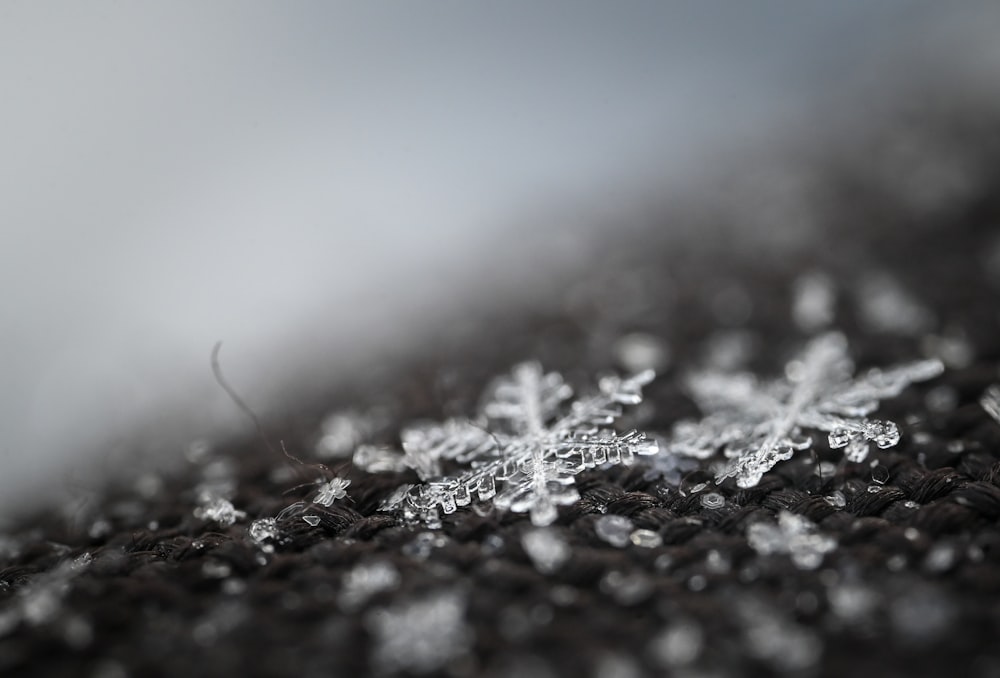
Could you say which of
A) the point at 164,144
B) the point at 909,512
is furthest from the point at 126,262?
the point at 909,512

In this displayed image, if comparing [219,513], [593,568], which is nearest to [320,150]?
[219,513]

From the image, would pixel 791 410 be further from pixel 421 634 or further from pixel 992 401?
pixel 421 634

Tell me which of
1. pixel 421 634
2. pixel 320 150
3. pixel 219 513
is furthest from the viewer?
pixel 320 150

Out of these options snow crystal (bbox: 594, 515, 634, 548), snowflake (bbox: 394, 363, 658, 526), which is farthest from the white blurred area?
snow crystal (bbox: 594, 515, 634, 548)

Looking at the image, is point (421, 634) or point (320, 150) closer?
point (421, 634)

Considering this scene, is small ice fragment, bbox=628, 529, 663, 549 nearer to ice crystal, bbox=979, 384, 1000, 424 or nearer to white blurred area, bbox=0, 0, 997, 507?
ice crystal, bbox=979, 384, 1000, 424

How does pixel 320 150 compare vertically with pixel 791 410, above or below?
above

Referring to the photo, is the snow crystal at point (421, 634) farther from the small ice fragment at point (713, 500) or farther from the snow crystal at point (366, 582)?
the small ice fragment at point (713, 500)
